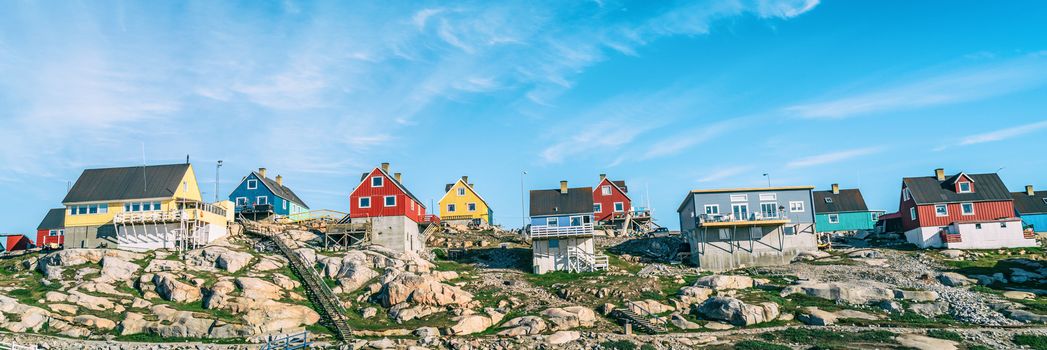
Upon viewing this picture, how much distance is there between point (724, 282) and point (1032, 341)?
18768 millimetres

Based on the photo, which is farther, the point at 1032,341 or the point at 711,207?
the point at 711,207

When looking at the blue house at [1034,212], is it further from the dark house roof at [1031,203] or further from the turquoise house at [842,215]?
the turquoise house at [842,215]

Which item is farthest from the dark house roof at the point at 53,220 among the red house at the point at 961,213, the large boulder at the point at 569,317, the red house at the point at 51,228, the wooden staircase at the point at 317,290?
the red house at the point at 961,213

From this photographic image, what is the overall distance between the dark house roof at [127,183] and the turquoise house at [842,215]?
66.7 m

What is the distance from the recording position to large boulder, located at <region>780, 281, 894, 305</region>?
51.0m

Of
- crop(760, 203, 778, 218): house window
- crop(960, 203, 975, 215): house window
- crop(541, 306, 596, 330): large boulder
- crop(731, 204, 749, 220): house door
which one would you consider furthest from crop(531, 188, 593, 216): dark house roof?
crop(960, 203, 975, 215): house window

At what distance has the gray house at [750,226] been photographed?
66.0 metres

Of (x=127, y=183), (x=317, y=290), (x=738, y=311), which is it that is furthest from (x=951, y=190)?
(x=127, y=183)

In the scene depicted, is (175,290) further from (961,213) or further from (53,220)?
(961,213)

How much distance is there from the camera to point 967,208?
72.3 metres

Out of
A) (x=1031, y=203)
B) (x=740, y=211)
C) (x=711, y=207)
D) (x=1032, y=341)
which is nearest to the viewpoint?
(x=1032, y=341)

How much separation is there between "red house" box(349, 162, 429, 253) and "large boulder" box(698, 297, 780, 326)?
29.9 meters

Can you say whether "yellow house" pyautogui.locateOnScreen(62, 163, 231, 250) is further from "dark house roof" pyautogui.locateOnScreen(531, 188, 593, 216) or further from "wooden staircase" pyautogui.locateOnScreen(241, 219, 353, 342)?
"dark house roof" pyautogui.locateOnScreen(531, 188, 593, 216)

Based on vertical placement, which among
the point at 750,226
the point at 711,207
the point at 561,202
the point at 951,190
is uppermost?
the point at 561,202
